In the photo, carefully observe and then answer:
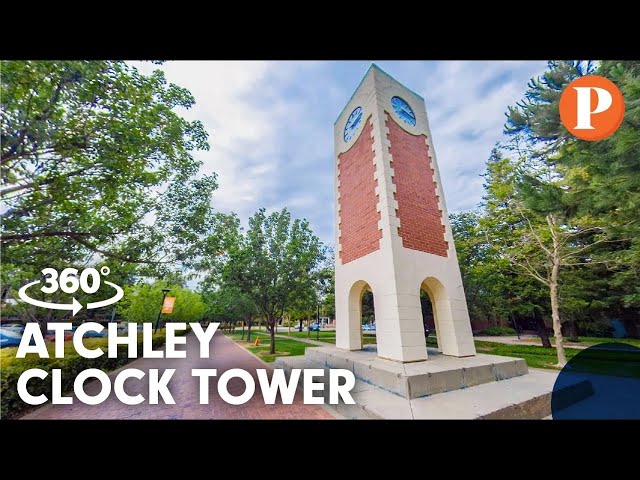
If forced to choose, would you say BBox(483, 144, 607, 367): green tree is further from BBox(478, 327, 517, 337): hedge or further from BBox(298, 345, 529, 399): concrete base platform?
BBox(478, 327, 517, 337): hedge

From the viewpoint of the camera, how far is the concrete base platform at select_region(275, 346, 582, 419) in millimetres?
4379

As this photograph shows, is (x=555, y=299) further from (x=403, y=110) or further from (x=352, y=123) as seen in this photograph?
(x=352, y=123)

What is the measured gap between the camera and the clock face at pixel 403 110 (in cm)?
920

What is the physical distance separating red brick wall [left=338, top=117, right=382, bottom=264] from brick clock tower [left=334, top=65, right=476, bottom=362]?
0.11 feet

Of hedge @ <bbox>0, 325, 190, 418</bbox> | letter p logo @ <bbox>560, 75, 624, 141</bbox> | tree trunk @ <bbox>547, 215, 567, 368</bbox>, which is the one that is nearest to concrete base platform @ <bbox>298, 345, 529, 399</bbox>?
letter p logo @ <bbox>560, 75, 624, 141</bbox>

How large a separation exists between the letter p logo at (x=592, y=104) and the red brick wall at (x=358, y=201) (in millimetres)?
4275

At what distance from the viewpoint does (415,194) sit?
8258 mm

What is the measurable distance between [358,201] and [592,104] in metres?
5.58

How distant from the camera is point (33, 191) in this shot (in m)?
6.41
